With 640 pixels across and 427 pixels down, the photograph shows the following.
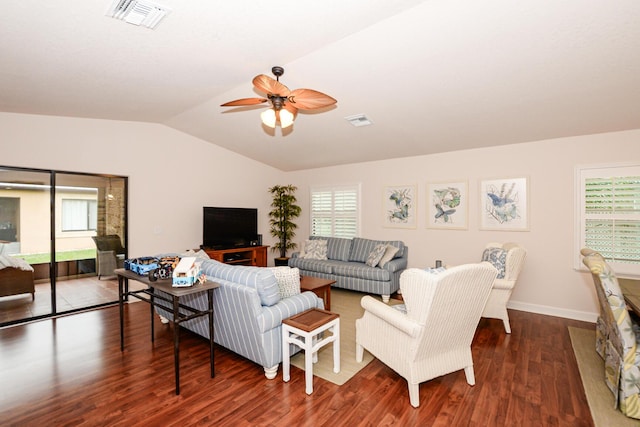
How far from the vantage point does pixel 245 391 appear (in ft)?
8.19

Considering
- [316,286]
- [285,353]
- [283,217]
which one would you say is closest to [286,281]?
[285,353]

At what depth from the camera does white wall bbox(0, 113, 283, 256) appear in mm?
4223

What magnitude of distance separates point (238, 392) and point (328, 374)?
0.80m

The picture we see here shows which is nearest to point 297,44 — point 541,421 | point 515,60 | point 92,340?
point 515,60

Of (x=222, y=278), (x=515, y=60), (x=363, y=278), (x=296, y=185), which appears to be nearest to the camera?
(x=515, y=60)

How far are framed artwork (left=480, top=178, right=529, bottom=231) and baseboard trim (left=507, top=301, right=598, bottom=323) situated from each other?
1160mm

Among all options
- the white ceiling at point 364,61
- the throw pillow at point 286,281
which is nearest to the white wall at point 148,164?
the white ceiling at point 364,61

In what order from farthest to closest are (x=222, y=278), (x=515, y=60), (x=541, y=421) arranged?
1. (x=222, y=278)
2. (x=515, y=60)
3. (x=541, y=421)

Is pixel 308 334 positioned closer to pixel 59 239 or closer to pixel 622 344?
pixel 622 344

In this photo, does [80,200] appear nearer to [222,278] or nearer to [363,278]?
[222,278]

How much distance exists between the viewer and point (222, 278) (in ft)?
9.46

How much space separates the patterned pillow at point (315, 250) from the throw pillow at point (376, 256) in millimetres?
1127

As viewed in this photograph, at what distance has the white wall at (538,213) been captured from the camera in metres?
4.11

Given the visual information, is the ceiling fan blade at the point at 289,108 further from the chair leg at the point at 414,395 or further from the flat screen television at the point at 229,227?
the flat screen television at the point at 229,227
